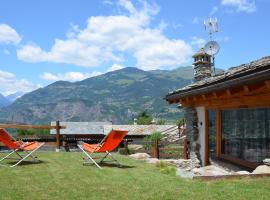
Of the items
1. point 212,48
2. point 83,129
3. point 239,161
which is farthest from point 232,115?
point 83,129

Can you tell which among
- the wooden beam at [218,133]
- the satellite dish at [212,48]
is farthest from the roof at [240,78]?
the satellite dish at [212,48]

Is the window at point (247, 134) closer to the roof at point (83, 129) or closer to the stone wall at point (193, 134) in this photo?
→ the stone wall at point (193, 134)

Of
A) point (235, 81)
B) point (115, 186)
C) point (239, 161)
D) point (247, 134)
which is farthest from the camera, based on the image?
point (239, 161)

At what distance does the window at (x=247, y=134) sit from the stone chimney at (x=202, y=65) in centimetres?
685

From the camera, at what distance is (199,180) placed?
8.52 meters

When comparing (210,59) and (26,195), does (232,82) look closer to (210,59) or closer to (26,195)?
(26,195)

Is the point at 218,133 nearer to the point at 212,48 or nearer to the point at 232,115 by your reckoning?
the point at 232,115

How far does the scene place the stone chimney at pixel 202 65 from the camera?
19.0m

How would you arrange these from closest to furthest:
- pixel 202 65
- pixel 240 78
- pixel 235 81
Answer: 1. pixel 240 78
2. pixel 235 81
3. pixel 202 65

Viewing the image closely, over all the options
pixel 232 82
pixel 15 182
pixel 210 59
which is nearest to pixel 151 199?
pixel 15 182

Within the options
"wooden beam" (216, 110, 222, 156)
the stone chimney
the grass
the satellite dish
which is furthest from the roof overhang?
the satellite dish

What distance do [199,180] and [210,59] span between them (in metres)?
11.9

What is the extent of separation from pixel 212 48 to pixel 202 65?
2.08m

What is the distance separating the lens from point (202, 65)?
19.1 metres
